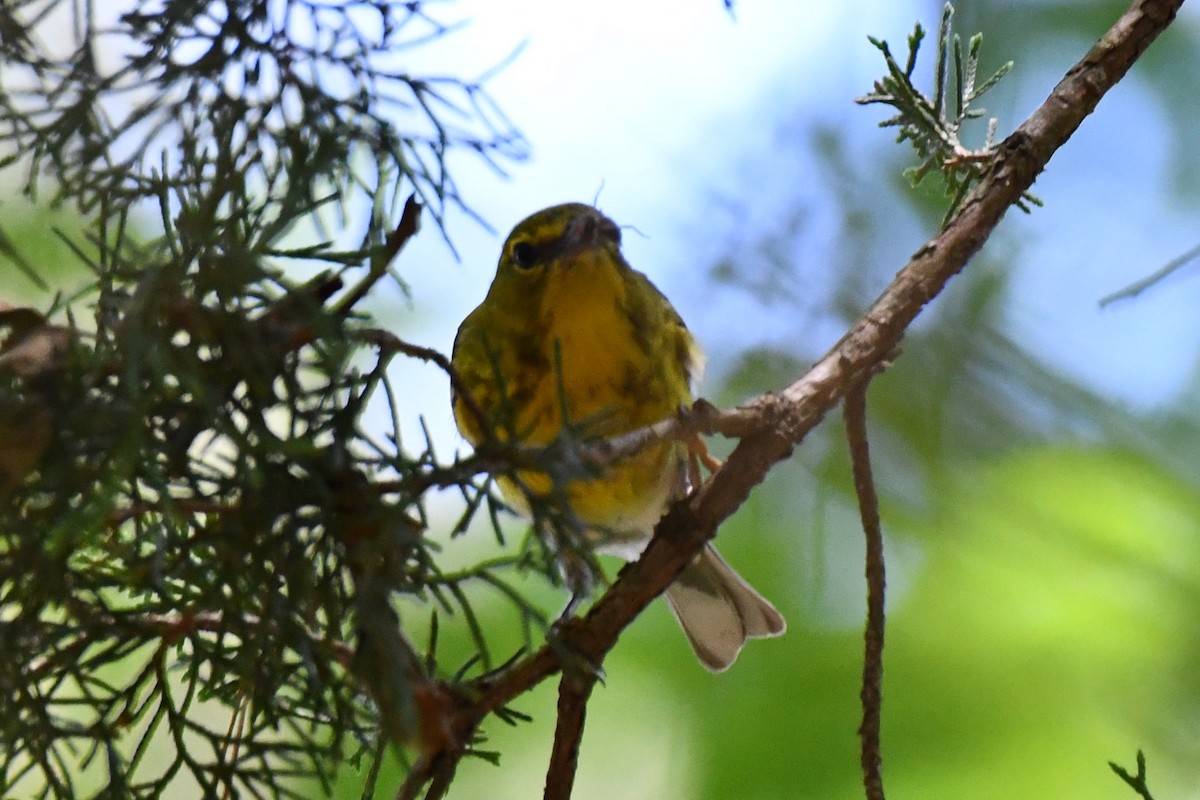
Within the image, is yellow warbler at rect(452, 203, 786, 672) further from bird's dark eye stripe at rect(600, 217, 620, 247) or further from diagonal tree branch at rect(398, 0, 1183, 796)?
diagonal tree branch at rect(398, 0, 1183, 796)

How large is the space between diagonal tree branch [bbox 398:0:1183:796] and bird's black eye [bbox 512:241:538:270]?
54 centimetres

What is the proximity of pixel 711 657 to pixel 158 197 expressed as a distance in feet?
3.54

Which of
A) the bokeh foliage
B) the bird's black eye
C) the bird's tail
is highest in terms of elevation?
the bird's black eye

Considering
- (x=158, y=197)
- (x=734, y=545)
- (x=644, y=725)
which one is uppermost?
(x=734, y=545)

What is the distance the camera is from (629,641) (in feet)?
8.24

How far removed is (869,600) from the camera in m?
1.20

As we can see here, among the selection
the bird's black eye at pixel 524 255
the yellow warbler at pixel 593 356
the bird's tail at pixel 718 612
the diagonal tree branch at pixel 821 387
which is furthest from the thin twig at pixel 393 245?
the bird's tail at pixel 718 612

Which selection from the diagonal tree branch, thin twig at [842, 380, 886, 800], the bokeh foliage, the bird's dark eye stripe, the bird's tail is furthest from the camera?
the bird's tail

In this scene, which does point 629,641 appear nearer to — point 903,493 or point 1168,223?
point 903,493

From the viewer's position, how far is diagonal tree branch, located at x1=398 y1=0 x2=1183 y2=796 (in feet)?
3.24

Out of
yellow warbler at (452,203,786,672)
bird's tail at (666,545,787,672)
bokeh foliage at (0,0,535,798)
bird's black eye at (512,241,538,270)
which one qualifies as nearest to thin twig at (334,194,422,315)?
bokeh foliage at (0,0,535,798)

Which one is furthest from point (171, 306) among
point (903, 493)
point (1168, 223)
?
point (1168, 223)

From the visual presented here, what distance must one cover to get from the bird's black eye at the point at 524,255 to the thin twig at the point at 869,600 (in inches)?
20.2

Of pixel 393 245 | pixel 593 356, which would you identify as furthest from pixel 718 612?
pixel 393 245
